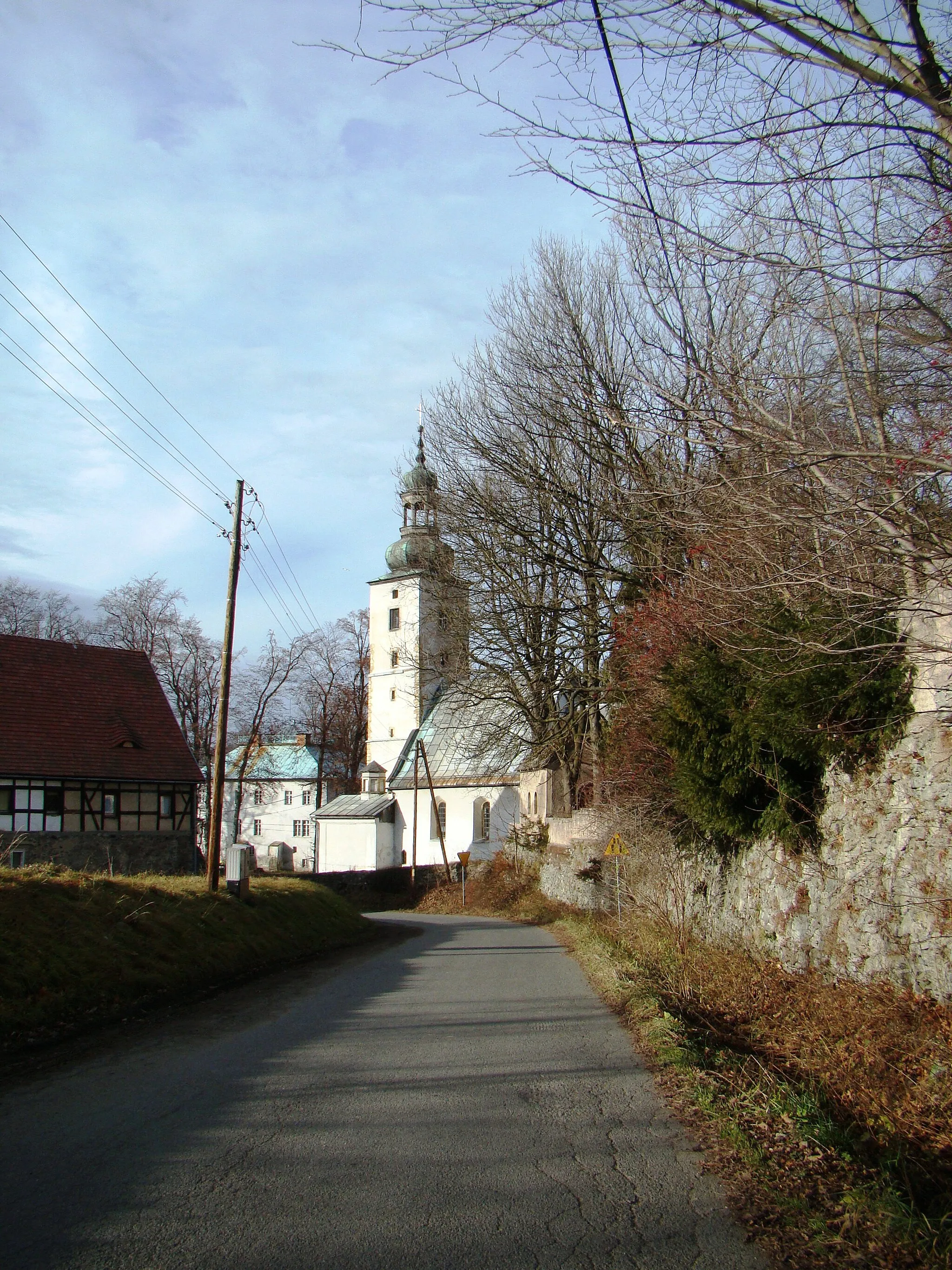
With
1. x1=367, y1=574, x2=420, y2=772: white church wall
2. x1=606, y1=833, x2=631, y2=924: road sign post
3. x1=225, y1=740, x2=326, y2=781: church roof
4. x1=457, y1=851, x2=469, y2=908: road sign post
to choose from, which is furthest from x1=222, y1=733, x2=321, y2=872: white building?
x1=606, y1=833, x2=631, y2=924: road sign post

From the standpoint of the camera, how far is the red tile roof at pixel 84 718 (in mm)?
29781

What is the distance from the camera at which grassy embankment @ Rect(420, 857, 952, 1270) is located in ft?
13.6

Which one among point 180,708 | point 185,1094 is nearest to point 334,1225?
point 185,1094

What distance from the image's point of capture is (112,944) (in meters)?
11.8

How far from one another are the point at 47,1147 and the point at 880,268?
22.7ft

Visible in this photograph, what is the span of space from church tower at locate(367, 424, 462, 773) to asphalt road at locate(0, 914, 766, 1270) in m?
15.4

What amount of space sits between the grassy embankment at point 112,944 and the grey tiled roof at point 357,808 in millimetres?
35665

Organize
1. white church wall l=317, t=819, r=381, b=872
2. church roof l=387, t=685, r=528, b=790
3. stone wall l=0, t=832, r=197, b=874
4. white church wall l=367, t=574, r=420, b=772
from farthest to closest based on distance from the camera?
1. white church wall l=367, t=574, r=420, b=772
2. white church wall l=317, t=819, r=381, b=872
3. stone wall l=0, t=832, r=197, b=874
4. church roof l=387, t=685, r=528, b=790

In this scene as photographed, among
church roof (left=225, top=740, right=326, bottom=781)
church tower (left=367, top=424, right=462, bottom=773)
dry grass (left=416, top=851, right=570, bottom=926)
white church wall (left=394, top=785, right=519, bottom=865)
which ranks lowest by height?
dry grass (left=416, top=851, right=570, bottom=926)

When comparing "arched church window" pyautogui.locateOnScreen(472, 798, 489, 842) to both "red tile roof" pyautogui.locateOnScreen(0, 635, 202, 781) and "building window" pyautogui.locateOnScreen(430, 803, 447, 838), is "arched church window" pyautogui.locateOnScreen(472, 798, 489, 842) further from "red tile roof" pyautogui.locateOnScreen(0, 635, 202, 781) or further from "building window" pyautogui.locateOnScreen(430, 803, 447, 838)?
"red tile roof" pyautogui.locateOnScreen(0, 635, 202, 781)

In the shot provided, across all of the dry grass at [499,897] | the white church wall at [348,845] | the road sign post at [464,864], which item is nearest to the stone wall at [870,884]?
the dry grass at [499,897]

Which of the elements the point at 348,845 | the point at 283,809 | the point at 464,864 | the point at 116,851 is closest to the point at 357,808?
the point at 348,845

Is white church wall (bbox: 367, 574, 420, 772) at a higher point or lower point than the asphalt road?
higher

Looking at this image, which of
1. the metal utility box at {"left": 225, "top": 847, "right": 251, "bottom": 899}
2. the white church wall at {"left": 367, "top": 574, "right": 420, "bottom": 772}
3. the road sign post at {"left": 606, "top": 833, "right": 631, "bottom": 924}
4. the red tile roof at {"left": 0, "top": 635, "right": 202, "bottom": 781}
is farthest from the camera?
the white church wall at {"left": 367, "top": 574, "right": 420, "bottom": 772}
